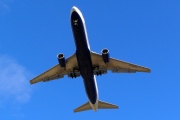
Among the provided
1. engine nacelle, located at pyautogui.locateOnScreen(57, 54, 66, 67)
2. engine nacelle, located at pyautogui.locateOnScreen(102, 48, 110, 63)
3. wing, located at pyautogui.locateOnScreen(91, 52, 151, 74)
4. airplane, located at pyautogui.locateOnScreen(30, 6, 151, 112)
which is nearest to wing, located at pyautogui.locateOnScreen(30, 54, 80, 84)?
airplane, located at pyautogui.locateOnScreen(30, 6, 151, 112)

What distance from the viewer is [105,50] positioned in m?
47.2

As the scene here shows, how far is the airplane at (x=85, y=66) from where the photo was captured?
4394 cm

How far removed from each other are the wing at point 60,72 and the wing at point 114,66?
8.00ft

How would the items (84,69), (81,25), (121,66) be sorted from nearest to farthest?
(81,25) → (84,69) → (121,66)

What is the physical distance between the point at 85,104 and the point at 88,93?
16.8 feet

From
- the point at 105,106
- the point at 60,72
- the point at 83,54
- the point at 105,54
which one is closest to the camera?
the point at 83,54

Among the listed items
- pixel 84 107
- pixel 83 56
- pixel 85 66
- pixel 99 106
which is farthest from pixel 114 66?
pixel 84 107

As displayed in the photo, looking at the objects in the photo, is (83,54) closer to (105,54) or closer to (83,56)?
(83,56)

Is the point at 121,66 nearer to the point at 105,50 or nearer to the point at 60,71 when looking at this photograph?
the point at 105,50

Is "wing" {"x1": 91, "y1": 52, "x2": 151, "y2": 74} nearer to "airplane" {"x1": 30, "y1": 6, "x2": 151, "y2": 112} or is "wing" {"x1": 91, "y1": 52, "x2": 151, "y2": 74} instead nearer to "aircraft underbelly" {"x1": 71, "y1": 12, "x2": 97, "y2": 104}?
"airplane" {"x1": 30, "y1": 6, "x2": 151, "y2": 112}

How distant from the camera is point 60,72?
51031mm

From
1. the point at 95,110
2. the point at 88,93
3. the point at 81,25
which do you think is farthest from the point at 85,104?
the point at 81,25

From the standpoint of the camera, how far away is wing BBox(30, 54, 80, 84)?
49312 mm

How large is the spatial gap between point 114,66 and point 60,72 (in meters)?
6.93
